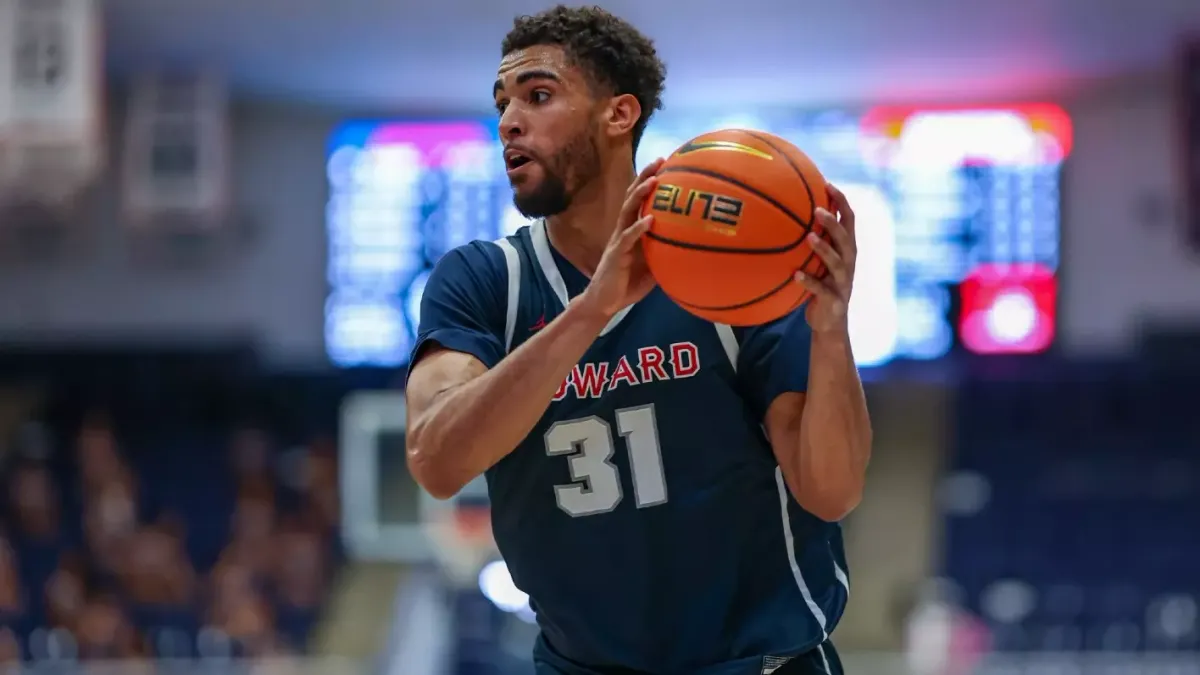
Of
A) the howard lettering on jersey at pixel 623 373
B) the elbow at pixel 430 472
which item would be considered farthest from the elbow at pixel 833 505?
the elbow at pixel 430 472

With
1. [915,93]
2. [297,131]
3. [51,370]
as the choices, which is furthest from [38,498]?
[915,93]

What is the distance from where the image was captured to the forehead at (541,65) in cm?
252

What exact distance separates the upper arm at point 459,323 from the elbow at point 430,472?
0.24 feet

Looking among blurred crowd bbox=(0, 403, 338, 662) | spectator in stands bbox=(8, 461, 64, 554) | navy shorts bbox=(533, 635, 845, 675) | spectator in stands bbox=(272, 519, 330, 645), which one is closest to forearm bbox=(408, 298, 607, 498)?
navy shorts bbox=(533, 635, 845, 675)

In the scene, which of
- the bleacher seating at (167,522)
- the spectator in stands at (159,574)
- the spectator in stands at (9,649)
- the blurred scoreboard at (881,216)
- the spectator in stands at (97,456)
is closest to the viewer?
the spectator in stands at (9,649)

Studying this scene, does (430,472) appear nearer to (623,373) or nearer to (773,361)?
(623,373)

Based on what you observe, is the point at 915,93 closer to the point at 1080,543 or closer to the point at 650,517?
the point at 1080,543

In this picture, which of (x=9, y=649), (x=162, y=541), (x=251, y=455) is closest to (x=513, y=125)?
(x=9, y=649)

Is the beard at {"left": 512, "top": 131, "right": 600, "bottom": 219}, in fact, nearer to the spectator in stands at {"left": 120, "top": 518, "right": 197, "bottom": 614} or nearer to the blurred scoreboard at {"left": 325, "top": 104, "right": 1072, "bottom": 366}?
the blurred scoreboard at {"left": 325, "top": 104, "right": 1072, "bottom": 366}

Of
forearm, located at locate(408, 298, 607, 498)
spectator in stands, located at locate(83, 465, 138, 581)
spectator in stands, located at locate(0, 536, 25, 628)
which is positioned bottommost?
spectator in stands, located at locate(0, 536, 25, 628)

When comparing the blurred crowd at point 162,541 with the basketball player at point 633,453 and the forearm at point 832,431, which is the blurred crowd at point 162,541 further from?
the forearm at point 832,431

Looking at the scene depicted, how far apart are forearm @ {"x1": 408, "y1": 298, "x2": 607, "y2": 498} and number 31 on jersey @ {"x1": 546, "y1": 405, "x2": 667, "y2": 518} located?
0.16 meters

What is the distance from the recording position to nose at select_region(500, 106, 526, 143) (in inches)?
97.7

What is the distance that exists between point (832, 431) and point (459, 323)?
0.66 metres
